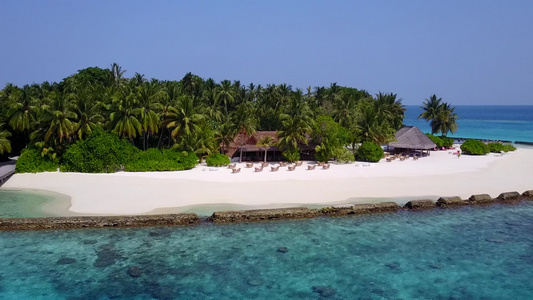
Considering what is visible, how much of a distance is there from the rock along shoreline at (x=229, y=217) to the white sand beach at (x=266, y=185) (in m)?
1.64

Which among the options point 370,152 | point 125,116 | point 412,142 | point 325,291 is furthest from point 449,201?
point 125,116

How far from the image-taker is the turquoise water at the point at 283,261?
15.5 m

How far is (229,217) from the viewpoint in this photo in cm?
2347

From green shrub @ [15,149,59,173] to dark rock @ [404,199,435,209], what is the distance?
30.2 meters

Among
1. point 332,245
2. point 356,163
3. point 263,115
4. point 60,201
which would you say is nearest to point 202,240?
point 332,245

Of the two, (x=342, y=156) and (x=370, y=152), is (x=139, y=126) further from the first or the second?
(x=370, y=152)

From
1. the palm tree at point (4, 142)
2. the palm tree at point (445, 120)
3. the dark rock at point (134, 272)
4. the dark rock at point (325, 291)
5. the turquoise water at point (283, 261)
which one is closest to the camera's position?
the dark rock at point (325, 291)

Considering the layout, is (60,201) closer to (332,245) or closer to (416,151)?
(332,245)

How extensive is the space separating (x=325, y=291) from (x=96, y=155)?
2732 cm

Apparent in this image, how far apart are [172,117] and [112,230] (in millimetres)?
21395

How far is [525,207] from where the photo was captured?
89.4 feet

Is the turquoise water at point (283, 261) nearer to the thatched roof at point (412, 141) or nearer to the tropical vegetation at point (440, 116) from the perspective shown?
the thatched roof at point (412, 141)

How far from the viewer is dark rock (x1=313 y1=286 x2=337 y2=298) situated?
15156 millimetres

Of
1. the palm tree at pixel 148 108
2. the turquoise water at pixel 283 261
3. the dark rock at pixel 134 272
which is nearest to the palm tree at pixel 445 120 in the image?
the turquoise water at pixel 283 261
